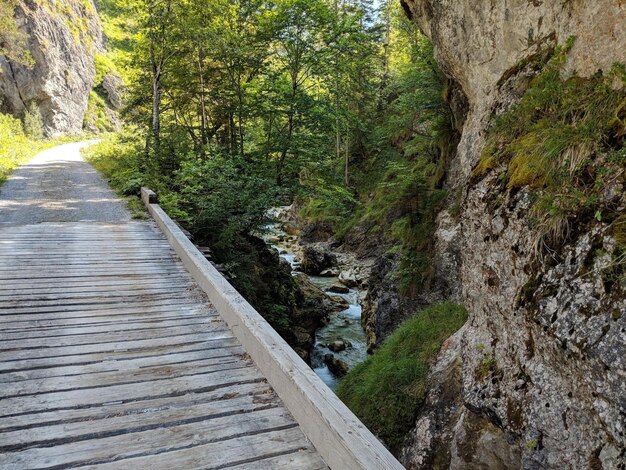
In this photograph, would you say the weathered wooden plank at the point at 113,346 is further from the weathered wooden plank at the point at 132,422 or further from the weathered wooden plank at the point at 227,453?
the weathered wooden plank at the point at 227,453

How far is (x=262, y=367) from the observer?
382 centimetres

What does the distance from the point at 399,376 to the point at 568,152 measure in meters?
5.16

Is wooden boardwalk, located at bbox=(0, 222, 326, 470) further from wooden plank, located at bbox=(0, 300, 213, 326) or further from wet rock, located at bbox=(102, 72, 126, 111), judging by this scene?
wet rock, located at bbox=(102, 72, 126, 111)

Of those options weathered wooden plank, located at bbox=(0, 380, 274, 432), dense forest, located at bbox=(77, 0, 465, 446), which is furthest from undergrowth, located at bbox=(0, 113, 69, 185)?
weathered wooden plank, located at bbox=(0, 380, 274, 432)

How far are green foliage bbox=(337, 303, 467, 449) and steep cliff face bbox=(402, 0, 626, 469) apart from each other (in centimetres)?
37

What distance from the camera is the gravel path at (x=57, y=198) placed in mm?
10219

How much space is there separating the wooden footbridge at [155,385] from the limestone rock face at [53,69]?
40.4 meters

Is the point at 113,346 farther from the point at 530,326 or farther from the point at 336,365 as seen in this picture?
the point at 336,365

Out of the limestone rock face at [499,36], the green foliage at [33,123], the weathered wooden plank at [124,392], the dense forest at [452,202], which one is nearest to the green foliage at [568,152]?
the dense forest at [452,202]

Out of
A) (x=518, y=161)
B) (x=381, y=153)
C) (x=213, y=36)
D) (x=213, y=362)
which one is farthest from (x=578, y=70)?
(x=381, y=153)

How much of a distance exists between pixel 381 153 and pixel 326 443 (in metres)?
26.8

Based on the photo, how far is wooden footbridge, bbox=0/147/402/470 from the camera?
8.88 ft

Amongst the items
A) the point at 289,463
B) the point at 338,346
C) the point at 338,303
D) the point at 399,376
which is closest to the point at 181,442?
the point at 289,463

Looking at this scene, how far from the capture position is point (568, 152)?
436 cm
